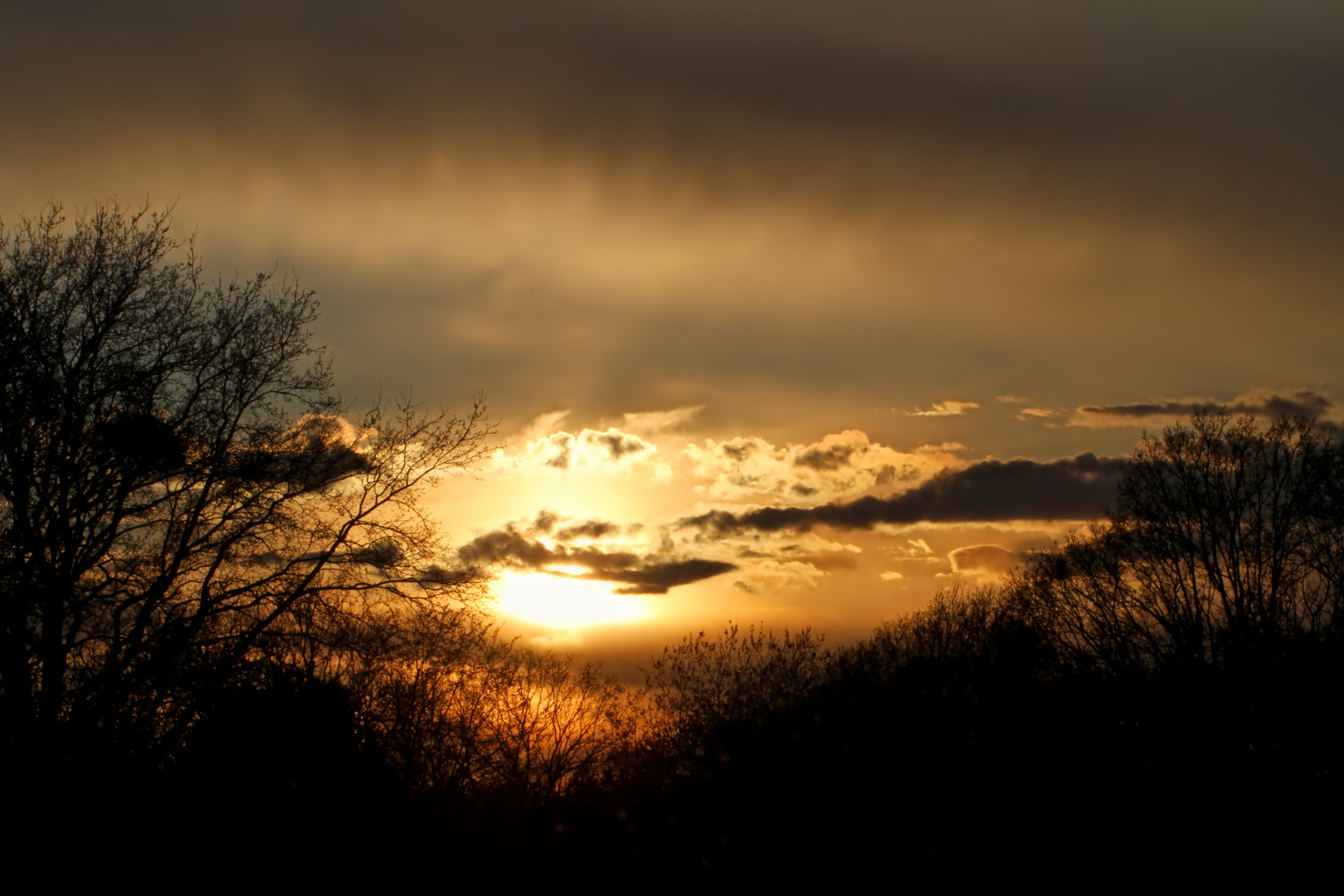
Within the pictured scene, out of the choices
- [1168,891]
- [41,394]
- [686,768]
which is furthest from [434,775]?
[1168,891]

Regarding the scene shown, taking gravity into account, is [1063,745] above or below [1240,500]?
below

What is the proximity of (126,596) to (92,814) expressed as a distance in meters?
4.55

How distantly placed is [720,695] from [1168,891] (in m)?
14.0

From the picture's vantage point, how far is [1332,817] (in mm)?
24141

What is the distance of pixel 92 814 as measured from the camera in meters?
17.5

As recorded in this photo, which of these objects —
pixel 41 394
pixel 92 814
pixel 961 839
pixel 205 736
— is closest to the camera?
pixel 41 394

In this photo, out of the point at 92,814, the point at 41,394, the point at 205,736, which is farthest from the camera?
the point at 205,736

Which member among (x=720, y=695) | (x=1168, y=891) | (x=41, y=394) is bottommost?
(x=1168, y=891)

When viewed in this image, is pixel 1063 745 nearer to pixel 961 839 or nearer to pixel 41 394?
pixel 961 839

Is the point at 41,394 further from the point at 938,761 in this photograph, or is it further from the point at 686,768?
the point at 938,761

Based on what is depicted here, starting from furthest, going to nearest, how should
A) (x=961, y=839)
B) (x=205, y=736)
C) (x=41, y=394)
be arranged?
(x=961, y=839)
(x=205, y=736)
(x=41, y=394)

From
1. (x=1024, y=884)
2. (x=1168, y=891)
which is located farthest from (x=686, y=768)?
(x=1168, y=891)

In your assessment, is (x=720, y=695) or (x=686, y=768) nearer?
(x=686, y=768)

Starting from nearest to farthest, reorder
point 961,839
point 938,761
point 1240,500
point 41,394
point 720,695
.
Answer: point 41,394 < point 961,839 < point 938,761 < point 1240,500 < point 720,695
